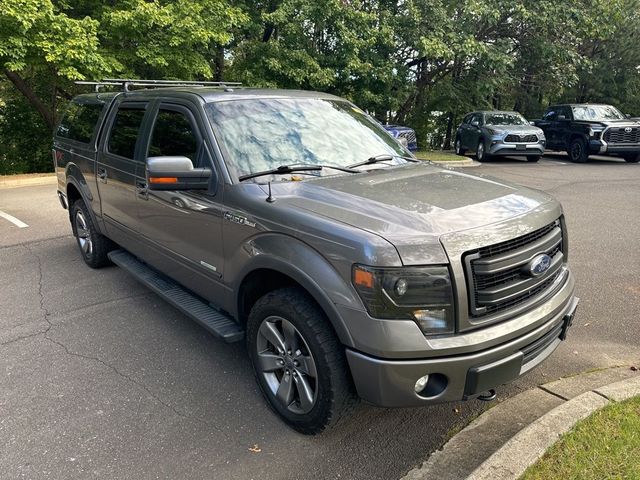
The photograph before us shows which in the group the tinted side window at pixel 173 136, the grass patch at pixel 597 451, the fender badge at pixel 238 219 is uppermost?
the tinted side window at pixel 173 136

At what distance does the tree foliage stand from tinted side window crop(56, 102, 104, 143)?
554cm

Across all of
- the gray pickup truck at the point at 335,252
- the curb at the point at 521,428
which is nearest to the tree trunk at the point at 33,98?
the gray pickup truck at the point at 335,252

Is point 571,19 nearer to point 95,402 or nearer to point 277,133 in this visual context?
point 277,133

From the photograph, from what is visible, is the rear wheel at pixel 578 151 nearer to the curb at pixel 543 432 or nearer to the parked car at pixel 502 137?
the parked car at pixel 502 137

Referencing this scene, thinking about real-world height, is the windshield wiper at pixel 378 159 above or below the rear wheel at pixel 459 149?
above

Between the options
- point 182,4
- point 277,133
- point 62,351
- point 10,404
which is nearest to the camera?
point 10,404

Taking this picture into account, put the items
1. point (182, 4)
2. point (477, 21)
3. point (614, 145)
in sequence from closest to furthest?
point (182, 4) → point (614, 145) → point (477, 21)

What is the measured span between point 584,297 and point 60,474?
4.51 metres

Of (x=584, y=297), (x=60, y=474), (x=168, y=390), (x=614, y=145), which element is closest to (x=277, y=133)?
(x=168, y=390)

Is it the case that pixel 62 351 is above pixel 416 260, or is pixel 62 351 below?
below

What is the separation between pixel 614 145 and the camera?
1594 cm

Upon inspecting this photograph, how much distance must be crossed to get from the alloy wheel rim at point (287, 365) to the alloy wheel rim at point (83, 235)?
3282 mm

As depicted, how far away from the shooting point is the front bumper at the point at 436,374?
2305 millimetres

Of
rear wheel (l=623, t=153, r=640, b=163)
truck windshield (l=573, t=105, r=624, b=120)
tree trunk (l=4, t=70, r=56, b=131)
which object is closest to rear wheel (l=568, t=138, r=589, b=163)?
truck windshield (l=573, t=105, r=624, b=120)
